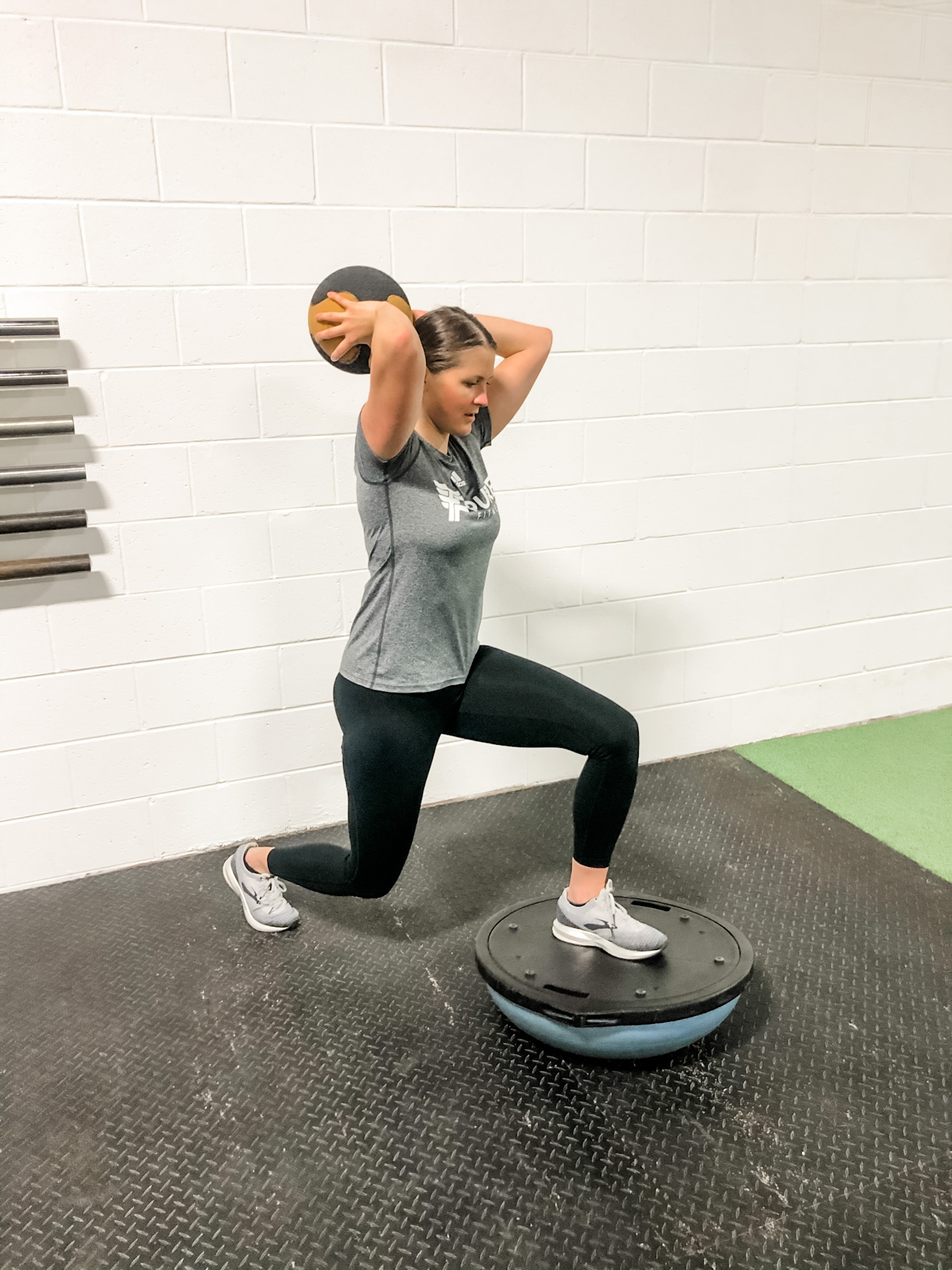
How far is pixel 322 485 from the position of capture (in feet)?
8.79

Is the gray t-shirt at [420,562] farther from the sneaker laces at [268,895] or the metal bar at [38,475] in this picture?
the metal bar at [38,475]

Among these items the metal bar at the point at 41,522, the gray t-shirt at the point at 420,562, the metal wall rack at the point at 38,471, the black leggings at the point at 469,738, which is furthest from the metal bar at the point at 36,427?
the black leggings at the point at 469,738

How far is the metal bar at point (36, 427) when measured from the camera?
2.32 m

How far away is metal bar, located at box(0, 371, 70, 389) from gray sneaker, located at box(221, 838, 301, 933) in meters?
1.21

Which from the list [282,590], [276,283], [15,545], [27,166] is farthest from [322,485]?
[27,166]

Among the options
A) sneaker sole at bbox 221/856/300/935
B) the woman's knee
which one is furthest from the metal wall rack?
the woman's knee

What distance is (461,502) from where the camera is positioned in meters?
1.90

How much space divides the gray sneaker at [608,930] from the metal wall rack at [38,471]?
1475mm

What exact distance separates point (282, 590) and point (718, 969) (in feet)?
4.97

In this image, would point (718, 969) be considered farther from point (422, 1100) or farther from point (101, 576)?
point (101, 576)

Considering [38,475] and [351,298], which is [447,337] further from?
[38,475]

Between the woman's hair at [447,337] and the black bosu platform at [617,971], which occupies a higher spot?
the woman's hair at [447,337]

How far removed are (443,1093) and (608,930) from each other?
44 cm

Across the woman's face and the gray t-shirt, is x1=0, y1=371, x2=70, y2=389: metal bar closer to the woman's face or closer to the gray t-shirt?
the gray t-shirt
